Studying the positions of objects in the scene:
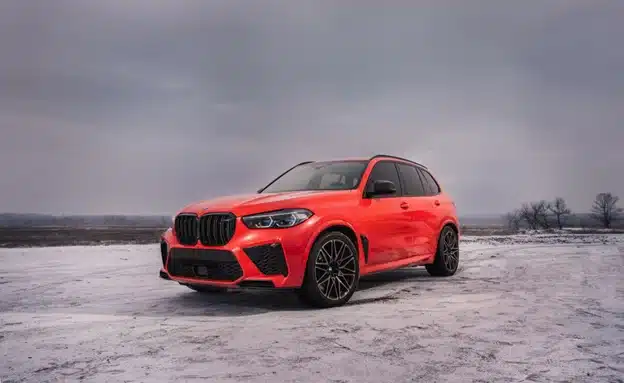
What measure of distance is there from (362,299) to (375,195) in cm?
132

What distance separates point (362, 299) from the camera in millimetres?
6816

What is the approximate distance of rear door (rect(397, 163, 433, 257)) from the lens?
7844mm

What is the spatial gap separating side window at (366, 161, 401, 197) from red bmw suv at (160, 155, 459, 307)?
0.6 inches

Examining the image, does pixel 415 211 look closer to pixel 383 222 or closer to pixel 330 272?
pixel 383 222

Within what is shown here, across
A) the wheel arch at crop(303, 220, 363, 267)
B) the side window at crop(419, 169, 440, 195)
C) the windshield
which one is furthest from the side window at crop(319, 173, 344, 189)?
the side window at crop(419, 169, 440, 195)

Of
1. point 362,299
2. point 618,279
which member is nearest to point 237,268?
point 362,299

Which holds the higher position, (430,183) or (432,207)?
(430,183)

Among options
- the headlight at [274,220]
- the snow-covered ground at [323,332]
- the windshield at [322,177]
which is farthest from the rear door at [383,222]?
the headlight at [274,220]

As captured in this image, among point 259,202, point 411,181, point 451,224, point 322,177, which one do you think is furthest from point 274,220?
point 451,224

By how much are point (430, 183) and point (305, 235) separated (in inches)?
152

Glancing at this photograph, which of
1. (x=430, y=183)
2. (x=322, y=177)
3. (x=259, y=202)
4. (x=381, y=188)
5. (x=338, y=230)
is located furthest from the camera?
(x=430, y=183)

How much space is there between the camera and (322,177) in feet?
24.7

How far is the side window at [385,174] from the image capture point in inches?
290

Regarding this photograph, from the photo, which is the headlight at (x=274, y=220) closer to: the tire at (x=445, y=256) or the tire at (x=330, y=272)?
the tire at (x=330, y=272)
